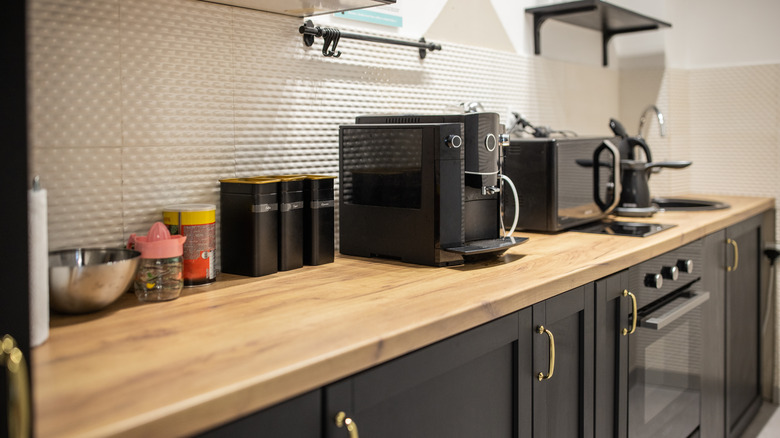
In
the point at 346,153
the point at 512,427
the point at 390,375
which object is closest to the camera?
the point at 390,375

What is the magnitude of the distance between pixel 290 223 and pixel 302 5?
547 mm

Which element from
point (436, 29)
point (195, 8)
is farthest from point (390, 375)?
point (436, 29)

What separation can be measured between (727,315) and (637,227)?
693mm

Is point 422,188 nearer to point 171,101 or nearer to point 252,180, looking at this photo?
point 252,180

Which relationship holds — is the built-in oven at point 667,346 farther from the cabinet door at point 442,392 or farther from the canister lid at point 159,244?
the canister lid at point 159,244

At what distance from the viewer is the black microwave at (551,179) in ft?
7.22

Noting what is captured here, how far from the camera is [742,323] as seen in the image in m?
2.90

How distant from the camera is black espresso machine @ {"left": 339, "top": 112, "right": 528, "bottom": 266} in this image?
1.64 meters

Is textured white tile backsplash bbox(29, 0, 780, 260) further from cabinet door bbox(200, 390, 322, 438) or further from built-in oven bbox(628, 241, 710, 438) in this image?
built-in oven bbox(628, 241, 710, 438)

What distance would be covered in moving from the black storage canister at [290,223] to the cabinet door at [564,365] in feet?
1.87

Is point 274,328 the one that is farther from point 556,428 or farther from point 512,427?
point 556,428

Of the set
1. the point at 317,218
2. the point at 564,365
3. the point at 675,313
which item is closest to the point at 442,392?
the point at 564,365

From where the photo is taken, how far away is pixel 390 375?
3.52ft

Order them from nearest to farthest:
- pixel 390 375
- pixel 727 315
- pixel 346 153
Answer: pixel 390 375 < pixel 346 153 < pixel 727 315
